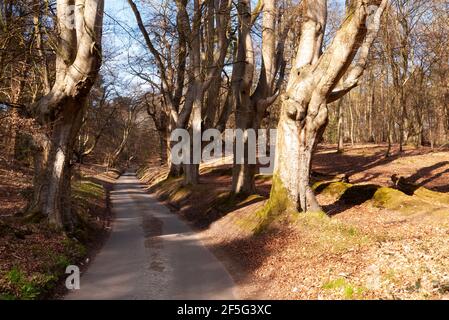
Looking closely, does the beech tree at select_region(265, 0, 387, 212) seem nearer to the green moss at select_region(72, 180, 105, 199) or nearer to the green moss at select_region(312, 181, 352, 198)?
the green moss at select_region(312, 181, 352, 198)

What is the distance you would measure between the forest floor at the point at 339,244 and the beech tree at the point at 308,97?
2.67 ft

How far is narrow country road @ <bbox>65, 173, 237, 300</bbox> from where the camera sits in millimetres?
7465

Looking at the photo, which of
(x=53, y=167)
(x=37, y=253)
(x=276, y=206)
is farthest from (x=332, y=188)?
(x=37, y=253)

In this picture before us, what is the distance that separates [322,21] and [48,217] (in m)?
8.99

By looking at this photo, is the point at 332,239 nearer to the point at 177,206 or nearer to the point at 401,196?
the point at 401,196

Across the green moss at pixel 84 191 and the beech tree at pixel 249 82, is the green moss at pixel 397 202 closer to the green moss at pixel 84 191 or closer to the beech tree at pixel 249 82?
the beech tree at pixel 249 82

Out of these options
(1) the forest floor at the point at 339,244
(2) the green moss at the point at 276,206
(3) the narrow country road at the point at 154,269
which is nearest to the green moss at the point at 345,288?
A: (1) the forest floor at the point at 339,244

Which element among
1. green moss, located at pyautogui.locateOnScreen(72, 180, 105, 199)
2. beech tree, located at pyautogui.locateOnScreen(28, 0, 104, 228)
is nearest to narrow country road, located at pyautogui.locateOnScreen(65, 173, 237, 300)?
beech tree, located at pyautogui.locateOnScreen(28, 0, 104, 228)

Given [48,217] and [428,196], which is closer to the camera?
[48,217]

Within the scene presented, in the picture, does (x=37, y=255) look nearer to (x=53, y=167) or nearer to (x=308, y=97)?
(x=53, y=167)

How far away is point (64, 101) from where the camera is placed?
10633 mm

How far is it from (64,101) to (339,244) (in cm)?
760
